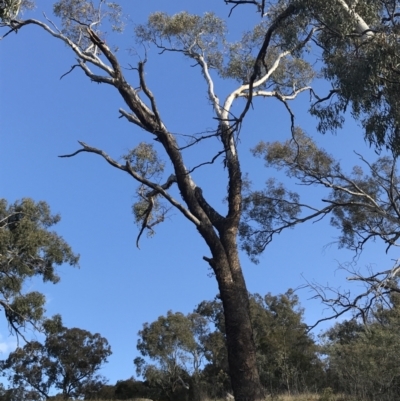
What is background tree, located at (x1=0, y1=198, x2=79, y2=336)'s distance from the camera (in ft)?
46.9

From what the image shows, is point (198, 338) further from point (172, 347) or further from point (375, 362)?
point (375, 362)

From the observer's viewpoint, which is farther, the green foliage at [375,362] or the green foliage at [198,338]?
the green foliage at [198,338]

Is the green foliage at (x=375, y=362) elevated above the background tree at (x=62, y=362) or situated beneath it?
situated beneath

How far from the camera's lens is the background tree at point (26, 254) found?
14305 millimetres

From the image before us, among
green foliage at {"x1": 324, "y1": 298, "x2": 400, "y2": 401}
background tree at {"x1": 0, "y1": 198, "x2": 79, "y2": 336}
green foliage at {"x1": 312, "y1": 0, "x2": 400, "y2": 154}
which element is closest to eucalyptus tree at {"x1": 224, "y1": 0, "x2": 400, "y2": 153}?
green foliage at {"x1": 312, "y1": 0, "x2": 400, "y2": 154}

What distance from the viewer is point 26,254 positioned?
48.8ft

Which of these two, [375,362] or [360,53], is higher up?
[360,53]

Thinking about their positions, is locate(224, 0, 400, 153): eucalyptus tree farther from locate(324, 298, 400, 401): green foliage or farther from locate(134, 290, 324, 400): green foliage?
locate(134, 290, 324, 400): green foliage

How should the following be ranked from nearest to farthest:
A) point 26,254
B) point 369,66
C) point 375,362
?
point 369,66
point 375,362
point 26,254

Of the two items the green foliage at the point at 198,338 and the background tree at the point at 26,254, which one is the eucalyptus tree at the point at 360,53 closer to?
the background tree at the point at 26,254

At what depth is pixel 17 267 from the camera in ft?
47.9

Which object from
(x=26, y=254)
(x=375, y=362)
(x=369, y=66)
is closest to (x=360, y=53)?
(x=369, y=66)

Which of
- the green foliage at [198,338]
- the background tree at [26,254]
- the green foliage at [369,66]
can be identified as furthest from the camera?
the green foliage at [198,338]

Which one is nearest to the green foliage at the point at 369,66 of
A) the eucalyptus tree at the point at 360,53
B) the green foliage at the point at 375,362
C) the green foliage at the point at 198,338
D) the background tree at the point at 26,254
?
the eucalyptus tree at the point at 360,53
